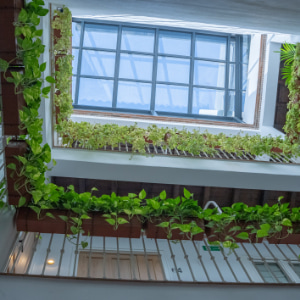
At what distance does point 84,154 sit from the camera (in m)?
4.65

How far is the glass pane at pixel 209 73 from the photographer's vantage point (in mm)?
8586

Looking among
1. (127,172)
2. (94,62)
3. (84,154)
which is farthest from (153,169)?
(94,62)

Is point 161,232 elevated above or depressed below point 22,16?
below

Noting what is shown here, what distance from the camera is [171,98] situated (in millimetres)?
8367

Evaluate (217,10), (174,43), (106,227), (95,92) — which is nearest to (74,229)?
Result: (106,227)

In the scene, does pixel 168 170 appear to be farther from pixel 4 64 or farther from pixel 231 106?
pixel 231 106

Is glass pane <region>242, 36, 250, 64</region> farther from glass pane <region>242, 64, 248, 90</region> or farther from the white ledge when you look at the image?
the white ledge

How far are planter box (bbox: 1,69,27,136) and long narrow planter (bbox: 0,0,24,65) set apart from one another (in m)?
0.17

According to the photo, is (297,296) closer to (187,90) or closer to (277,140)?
(277,140)

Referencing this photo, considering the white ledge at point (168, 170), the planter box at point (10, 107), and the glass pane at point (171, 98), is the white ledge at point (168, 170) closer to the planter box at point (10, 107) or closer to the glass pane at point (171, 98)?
the planter box at point (10, 107)

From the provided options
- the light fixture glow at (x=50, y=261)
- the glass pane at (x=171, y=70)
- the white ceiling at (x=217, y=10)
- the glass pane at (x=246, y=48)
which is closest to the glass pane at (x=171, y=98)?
the glass pane at (x=171, y=70)

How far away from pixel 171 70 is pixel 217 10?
208 inches

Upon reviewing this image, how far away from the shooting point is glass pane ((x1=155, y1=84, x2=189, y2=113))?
27.3ft

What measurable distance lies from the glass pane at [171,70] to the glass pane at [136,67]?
0.24 meters
